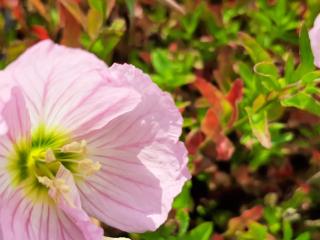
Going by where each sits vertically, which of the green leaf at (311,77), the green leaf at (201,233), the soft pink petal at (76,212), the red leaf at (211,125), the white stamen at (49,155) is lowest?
the green leaf at (201,233)

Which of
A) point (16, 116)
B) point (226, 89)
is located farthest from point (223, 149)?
point (16, 116)

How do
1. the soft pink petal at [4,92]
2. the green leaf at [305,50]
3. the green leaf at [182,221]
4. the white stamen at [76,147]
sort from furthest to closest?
the green leaf at [182,221], the green leaf at [305,50], the white stamen at [76,147], the soft pink petal at [4,92]

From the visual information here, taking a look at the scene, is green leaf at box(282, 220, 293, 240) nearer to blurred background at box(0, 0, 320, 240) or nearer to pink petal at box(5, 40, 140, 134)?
blurred background at box(0, 0, 320, 240)

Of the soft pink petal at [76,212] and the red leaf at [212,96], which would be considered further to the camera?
the red leaf at [212,96]

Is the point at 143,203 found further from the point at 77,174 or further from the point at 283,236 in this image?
the point at 283,236

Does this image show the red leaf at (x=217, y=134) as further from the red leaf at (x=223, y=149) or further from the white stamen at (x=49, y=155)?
the white stamen at (x=49, y=155)

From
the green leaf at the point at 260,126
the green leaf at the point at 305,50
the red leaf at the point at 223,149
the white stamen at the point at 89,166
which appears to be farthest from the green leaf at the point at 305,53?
the white stamen at the point at 89,166

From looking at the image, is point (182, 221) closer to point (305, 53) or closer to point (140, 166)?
point (140, 166)

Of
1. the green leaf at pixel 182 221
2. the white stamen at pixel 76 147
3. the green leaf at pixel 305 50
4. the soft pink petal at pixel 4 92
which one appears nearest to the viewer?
the soft pink petal at pixel 4 92
